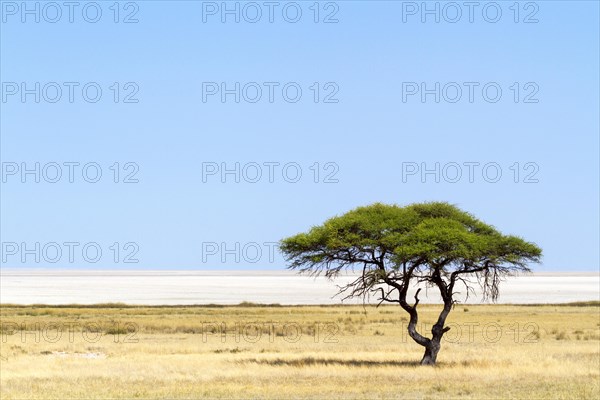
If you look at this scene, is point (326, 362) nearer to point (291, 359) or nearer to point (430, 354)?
point (291, 359)

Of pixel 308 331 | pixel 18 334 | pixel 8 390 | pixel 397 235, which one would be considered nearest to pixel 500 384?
pixel 397 235

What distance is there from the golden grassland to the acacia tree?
3.57m

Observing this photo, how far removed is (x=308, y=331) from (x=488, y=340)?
13820mm

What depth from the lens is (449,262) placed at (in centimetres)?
4212

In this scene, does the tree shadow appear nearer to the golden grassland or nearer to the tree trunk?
the golden grassland

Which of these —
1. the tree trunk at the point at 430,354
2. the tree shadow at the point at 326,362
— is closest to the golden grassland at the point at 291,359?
the tree shadow at the point at 326,362

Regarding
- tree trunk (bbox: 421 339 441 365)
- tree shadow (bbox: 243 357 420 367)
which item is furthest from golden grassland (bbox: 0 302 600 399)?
tree trunk (bbox: 421 339 441 365)

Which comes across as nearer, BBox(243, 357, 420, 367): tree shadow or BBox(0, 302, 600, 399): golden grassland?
BBox(0, 302, 600, 399): golden grassland

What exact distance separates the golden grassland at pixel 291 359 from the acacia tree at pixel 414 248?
11.7 ft

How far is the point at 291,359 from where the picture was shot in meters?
45.0

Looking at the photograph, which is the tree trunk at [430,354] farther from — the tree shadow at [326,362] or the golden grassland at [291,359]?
the golden grassland at [291,359]

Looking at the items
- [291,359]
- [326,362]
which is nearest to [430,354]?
[326,362]

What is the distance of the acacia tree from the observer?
41.4m

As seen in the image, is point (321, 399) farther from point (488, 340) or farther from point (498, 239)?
point (488, 340)
